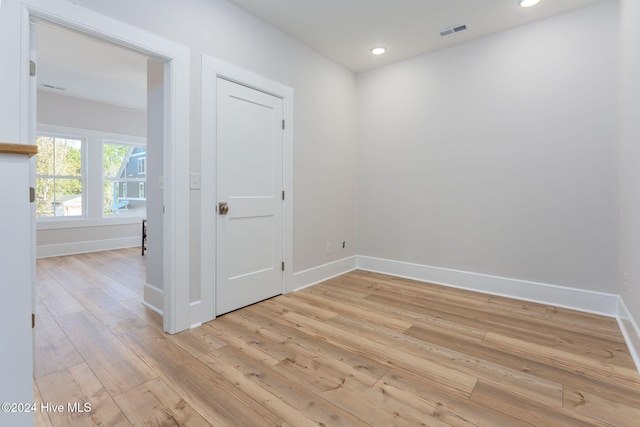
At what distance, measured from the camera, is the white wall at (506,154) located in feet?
8.80

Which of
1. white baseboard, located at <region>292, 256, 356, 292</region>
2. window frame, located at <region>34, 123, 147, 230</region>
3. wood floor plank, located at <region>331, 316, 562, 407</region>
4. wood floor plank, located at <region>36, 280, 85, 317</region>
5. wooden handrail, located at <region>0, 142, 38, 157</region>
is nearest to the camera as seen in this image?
wooden handrail, located at <region>0, 142, 38, 157</region>

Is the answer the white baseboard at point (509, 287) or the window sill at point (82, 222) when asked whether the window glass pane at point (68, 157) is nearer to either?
the window sill at point (82, 222)

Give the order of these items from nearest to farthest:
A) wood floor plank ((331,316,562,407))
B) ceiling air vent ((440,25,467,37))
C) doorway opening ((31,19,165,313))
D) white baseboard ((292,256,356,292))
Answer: wood floor plank ((331,316,562,407)) < ceiling air vent ((440,25,467,37)) < white baseboard ((292,256,356,292)) < doorway opening ((31,19,165,313))

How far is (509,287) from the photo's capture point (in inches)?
123

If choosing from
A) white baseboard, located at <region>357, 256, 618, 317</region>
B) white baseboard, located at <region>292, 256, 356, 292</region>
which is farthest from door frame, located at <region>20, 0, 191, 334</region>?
white baseboard, located at <region>357, 256, 618, 317</region>

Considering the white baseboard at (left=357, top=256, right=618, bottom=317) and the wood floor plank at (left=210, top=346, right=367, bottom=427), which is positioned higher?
the white baseboard at (left=357, top=256, right=618, bottom=317)

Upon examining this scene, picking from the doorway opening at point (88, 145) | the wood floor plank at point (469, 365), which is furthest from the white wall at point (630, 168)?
the doorway opening at point (88, 145)

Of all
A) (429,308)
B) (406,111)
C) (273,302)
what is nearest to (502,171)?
(406,111)

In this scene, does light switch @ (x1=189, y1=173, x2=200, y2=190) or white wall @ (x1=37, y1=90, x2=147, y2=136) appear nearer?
light switch @ (x1=189, y1=173, x2=200, y2=190)

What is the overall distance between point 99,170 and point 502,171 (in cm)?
667

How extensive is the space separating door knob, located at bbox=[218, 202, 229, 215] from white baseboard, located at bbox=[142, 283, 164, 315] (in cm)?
90

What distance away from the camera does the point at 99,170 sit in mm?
5738

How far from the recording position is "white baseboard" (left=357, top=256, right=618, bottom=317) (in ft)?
8.80

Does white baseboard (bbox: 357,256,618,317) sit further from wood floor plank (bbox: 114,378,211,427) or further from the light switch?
wood floor plank (bbox: 114,378,211,427)
